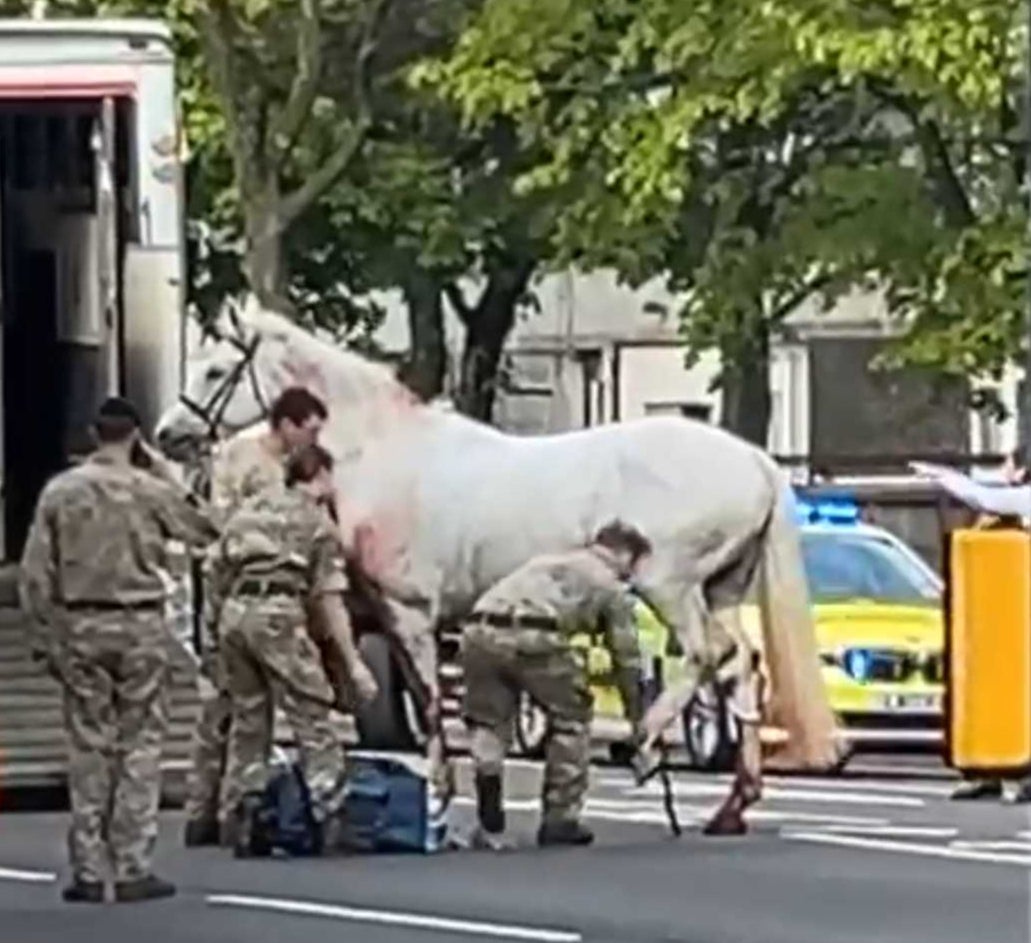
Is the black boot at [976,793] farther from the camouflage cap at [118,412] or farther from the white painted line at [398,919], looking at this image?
the camouflage cap at [118,412]

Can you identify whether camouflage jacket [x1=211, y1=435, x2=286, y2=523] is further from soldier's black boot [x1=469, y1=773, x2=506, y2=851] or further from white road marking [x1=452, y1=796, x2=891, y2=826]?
white road marking [x1=452, y1=796, x2=891, y2=826]

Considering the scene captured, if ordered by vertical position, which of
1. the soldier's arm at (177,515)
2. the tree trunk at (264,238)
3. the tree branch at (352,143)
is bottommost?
the soldier's arm at (177,515)

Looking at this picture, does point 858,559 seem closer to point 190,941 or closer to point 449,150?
point 190,941

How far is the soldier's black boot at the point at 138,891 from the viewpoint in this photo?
15559 millimetres

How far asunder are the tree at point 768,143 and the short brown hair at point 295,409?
12340 mm

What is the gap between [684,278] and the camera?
37688 mm

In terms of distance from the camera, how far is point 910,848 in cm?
1806

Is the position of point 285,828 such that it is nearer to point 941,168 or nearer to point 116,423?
point 116,423

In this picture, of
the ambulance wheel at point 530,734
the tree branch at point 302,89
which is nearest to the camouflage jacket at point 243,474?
the ambulance wheel at point 530,734

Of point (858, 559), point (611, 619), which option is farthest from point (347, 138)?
point (611, 619)

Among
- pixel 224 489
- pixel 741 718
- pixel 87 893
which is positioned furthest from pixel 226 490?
pixel 741 718

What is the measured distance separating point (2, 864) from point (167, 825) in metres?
1.90

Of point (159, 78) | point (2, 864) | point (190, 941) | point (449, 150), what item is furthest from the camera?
point (449, 150)

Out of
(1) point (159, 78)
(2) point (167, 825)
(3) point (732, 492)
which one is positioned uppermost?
(1) point (159, 78)
